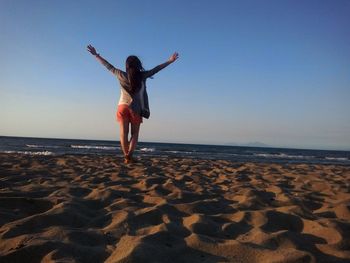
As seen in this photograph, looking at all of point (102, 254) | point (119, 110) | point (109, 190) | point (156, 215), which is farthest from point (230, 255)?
point (119, 110)

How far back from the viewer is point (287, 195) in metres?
4.09

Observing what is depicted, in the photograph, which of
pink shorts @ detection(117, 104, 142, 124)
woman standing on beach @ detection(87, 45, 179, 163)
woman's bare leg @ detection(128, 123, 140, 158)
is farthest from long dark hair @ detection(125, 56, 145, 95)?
woman's bare leg @ detection(128, 123, 140, 158)

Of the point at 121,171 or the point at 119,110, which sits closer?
the point at 121,171

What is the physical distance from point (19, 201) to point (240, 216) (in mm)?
2034

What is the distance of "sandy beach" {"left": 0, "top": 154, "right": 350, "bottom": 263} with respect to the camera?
7.06ft

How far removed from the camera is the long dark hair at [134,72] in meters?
6.35

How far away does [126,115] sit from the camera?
6609 millimetres

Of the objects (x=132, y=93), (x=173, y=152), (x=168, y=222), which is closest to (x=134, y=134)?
(x=132, y=93)

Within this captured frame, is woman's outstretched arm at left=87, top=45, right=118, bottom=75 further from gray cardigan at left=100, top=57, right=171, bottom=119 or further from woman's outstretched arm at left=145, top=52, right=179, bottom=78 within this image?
woman's outstretched arm at left=145, top=52, right=179, bottom=78

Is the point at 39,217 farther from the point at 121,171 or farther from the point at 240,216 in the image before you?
the point at 121,171

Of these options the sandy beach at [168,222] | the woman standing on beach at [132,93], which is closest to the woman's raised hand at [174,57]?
the woman standing on beach at [132,93]

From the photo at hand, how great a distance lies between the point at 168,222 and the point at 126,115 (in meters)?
3.99

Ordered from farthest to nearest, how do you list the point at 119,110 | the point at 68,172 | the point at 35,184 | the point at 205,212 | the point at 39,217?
the point at 119,110
the point at 68,172
the point at 35,184
the point at 205,212
the point at 39,217

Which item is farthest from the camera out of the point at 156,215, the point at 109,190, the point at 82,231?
the point at 109,190
